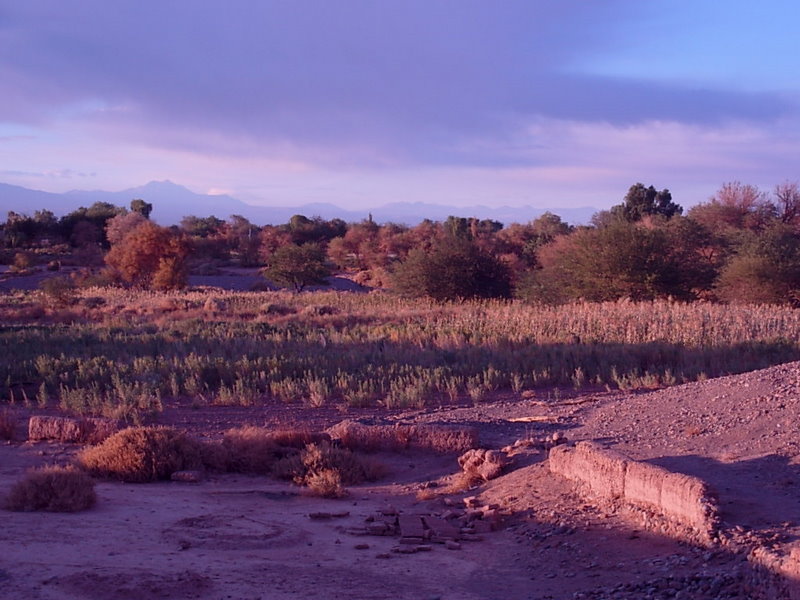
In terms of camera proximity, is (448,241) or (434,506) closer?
(434,506)

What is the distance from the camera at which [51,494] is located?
8.35 meters

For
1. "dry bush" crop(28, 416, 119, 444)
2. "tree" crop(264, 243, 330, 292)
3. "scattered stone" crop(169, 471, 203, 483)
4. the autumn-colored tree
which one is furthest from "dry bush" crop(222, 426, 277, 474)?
"tree" crop(264, 243, 330, 292)

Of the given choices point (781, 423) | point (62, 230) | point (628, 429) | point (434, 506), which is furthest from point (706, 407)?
point (62, 230)

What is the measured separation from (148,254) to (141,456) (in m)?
→ 45.2

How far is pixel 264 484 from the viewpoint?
10.4 m

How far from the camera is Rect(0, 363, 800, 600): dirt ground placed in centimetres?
604

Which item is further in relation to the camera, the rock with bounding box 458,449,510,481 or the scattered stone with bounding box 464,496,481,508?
the rock with bounding box 458,449,510,481

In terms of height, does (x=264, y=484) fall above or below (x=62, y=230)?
below

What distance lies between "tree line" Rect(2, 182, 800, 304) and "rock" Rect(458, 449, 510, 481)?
26028 millimetres

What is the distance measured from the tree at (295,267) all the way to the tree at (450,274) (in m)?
11.8

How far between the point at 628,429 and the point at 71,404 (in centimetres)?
917

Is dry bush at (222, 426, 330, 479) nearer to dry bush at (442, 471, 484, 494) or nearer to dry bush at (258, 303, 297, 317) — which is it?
dry bush at (442, 471, 484, 494)

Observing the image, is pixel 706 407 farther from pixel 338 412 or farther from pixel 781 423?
pixel 338 412

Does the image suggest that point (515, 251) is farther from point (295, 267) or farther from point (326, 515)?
point (326, 515)
